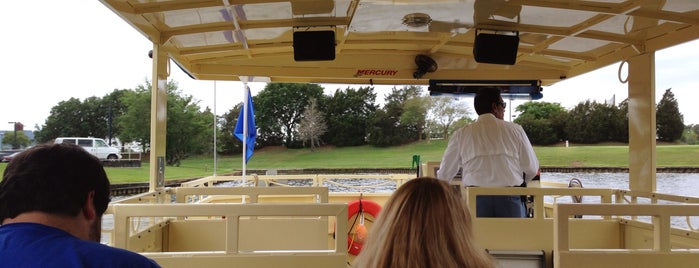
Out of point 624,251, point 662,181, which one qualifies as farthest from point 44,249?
point 662,181

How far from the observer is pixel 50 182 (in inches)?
46.8

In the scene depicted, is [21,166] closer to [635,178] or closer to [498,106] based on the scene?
[498,106]

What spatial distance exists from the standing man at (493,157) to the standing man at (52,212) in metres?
2.69

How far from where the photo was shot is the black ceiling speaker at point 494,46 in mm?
4059

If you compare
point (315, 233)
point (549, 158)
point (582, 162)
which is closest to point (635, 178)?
point (315, 233)

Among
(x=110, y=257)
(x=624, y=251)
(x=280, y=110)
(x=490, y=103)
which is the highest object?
(x=280, y=110)

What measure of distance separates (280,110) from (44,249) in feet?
81.6

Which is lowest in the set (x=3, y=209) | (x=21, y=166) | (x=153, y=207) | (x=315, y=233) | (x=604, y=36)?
(x=315, y=233)

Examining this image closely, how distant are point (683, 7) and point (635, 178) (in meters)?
1.44

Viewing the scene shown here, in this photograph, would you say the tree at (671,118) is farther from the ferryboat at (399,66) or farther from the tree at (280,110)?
the tree at (280,110)

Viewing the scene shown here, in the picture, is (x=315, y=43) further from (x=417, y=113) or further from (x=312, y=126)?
(x=312, y=126)

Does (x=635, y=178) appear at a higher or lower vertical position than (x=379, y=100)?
lower

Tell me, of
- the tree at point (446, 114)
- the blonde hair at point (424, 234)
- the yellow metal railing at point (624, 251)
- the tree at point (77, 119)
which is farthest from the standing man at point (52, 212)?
the tree at point (77, 119)

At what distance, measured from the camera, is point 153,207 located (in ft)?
7.51
